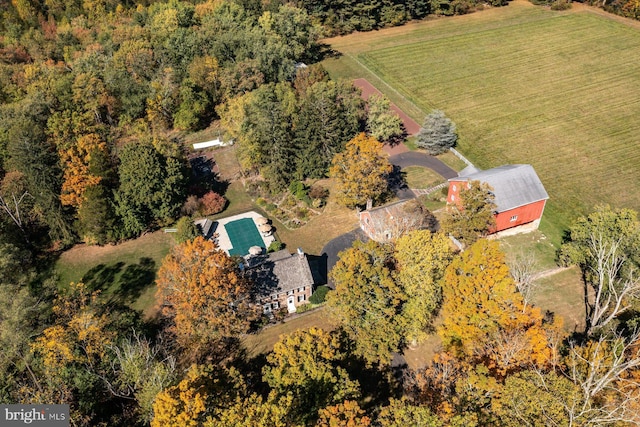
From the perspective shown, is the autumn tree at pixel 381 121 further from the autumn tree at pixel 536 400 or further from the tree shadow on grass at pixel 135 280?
the autumn tree at pixel 536 400

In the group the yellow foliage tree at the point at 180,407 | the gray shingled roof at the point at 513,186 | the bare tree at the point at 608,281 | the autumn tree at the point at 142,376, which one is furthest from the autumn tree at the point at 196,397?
the gray shingled roof at the point at 513,186

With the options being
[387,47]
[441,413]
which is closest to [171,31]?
[387,47]

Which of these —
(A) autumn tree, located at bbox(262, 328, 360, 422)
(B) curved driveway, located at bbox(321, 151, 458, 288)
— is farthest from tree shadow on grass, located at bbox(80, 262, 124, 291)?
(A) autumn tree, located at bbox(262, 328, 360, 422)

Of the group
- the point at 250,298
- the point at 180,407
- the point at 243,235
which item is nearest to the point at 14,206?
the point at 243,235

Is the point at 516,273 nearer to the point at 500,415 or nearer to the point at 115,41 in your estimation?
the point at 500,415

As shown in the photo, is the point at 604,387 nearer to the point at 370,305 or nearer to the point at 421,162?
the point at 370,305

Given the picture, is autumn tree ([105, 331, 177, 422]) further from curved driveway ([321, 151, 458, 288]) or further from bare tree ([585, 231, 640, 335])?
bare tree ([585, 231, 640, 335])
